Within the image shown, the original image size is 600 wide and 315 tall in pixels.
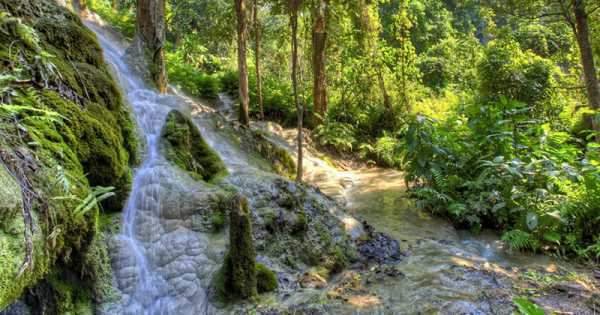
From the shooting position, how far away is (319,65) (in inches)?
547

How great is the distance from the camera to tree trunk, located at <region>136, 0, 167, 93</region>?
9.64 m

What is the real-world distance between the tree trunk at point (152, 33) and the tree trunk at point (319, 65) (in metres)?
5.16

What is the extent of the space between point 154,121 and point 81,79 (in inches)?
64.9

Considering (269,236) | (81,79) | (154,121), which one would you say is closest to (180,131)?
(154,121)

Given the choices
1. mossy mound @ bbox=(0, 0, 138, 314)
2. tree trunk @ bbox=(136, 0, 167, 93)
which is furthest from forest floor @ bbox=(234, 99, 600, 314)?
tree trunk @ bbox=(136, 0, 167, 93)

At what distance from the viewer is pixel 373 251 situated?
556 centimetres

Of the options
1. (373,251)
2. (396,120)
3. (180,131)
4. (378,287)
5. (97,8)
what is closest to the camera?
(378,287)

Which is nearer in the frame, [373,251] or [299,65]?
[373,251]

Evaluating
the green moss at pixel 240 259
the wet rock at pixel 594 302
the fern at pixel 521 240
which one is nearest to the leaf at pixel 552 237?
the fern at pixel 521 240

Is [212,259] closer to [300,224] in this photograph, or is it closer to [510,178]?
[300,224]

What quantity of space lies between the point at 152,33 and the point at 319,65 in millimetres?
5858

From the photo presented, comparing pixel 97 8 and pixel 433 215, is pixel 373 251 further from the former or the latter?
pixel 97 8

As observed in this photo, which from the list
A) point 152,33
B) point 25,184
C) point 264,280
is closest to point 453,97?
point 152,33

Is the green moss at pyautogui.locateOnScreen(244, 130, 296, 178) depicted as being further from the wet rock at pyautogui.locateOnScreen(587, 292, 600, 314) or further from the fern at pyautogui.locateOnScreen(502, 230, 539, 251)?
the wet rock at pyautogui.locateOnScreen(587, 292, 600, 314)
